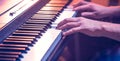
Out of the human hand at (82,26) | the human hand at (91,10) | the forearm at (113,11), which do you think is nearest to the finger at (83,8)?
the human hand at (91,10)

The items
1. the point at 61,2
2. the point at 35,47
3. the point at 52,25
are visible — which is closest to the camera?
the point at 35,47

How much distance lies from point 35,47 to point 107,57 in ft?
2.51

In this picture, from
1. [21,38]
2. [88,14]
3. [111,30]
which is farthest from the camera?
[88,14]

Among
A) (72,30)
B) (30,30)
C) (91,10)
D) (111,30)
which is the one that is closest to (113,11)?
(91,10)

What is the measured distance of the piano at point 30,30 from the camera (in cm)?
101

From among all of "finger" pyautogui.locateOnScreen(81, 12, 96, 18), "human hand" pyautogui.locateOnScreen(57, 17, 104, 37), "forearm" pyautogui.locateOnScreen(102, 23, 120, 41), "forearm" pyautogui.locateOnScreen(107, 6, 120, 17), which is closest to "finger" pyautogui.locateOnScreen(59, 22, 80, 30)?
"human hand" pyautogui.locateOnScreen(57, 17, 104, 37)

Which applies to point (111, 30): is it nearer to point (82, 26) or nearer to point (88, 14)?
point (82, 26)

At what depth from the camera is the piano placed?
1011 mm

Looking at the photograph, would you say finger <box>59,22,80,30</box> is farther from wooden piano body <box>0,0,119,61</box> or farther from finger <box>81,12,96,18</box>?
finger <box>81,12,96,18</box>

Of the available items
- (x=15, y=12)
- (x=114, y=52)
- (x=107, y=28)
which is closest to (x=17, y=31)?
(x=15, y=12)

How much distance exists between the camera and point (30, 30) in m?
1.24

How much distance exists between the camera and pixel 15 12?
1.20 m

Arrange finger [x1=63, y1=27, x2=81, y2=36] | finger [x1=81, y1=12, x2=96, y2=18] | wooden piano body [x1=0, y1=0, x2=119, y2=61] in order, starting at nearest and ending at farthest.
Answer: wooden piano body [x1=0, y1=0, x2=119, y2=61] → finger [x1=63, y1=27, x2=81, y2=36] → finger [x1=81, y1=12, x2=96, y2=18]

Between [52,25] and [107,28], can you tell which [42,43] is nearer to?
[52,25]
